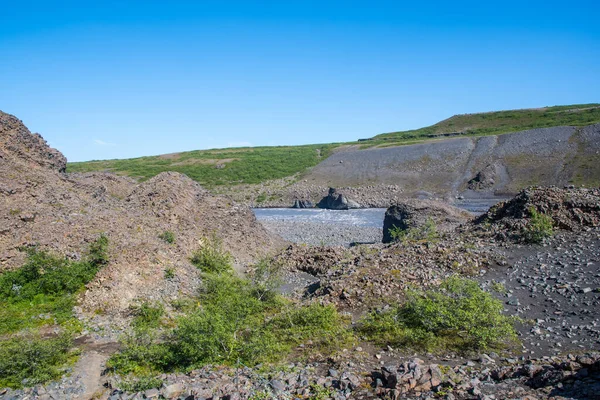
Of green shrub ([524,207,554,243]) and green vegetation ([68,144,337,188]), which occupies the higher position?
green vegetation ([68,144,337,188])

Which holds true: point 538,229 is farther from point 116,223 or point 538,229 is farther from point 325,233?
point 325,233

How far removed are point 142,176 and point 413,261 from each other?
70.9 m

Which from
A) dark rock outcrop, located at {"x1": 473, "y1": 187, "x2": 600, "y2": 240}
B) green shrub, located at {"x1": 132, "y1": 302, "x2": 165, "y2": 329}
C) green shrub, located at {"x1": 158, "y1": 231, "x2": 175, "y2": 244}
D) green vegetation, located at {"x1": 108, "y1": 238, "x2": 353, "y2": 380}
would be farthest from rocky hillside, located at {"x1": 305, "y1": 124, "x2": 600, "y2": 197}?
green shrub, located at {"x1": 132, "y1": 302, "x2": 165, "y2": 329}

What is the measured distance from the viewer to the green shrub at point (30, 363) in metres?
8.23

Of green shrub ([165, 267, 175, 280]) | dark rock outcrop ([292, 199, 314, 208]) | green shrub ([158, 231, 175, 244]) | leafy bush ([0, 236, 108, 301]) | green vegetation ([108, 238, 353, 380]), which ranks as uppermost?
green shrub ([158, 231, 175, 244])

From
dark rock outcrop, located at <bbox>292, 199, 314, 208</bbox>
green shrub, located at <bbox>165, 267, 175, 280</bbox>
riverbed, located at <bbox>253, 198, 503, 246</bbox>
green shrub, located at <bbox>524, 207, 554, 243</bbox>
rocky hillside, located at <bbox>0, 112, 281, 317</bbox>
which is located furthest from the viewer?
dark rock outcrop, located at <bbox>292, 199, 314, 208</bbox>

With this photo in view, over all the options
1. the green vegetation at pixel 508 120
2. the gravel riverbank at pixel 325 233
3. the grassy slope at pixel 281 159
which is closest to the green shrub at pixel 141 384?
the gravel riverbank at pixel 325 233

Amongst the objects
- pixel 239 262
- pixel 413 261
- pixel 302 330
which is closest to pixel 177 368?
pixel 302 330

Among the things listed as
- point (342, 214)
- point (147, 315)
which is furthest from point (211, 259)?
point (342, 214)

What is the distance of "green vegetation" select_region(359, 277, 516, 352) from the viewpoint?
31.0ft

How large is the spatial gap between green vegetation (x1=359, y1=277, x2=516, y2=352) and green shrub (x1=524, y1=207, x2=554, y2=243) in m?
5.97

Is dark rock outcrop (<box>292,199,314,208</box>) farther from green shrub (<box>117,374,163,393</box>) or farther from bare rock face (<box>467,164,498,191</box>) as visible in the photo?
green shrub (<box>117,374,163,393</box>)

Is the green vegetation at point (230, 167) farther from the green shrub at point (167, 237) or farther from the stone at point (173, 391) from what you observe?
the stone at point (173, 391)

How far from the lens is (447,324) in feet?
32.8
